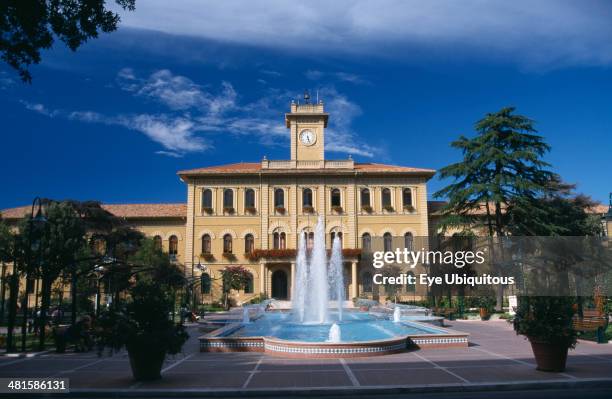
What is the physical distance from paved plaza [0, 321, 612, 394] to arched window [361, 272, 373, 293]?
26.3 metres

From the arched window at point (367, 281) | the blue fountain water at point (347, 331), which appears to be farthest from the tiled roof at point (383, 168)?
the blue fountain water at point (347, 331)

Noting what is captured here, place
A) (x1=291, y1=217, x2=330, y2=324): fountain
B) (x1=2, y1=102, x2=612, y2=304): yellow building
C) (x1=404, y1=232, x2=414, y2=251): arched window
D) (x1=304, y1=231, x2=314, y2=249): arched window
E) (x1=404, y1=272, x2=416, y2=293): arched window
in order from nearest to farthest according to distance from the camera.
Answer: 1. (x1=291, y1=217, x2=330, y2=324): fountain
2. (x1=404, y1=272, x2=416, y2=293): arched window
3. (x1=304, y1=231, x2=314, y2=249): arched window
4. (x1=404, y1=232, x2=414, y2=251): arched window
5. (x1=2, y1=102, x2=612, y2=304): yellow building

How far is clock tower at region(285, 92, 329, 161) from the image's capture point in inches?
1711

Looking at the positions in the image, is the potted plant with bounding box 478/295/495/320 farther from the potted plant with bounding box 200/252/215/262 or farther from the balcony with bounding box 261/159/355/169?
the potted plant with bounding box 200/252/215/262

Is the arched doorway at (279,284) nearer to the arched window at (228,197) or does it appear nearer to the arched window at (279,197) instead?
the arched window at (279,197)

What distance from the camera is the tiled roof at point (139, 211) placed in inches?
1682

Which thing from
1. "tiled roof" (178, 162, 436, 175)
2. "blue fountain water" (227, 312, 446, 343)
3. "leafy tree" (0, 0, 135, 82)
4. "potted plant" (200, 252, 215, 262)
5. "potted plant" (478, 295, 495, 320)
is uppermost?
"tiled roof" (178, 162, 436, 175)

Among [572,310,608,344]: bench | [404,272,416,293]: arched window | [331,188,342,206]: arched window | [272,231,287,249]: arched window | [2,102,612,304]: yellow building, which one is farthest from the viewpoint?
[331,188,342,206]: arched window

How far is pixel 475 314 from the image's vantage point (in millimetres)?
27672

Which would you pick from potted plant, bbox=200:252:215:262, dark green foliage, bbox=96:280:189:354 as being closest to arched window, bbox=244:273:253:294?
potted plant, bbox=200:252:215:262

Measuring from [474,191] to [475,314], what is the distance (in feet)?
22.0

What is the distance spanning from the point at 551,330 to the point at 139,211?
127 feet

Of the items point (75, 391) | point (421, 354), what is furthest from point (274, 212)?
point (75, 391)

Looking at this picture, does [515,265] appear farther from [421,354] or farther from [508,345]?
[421,354]
